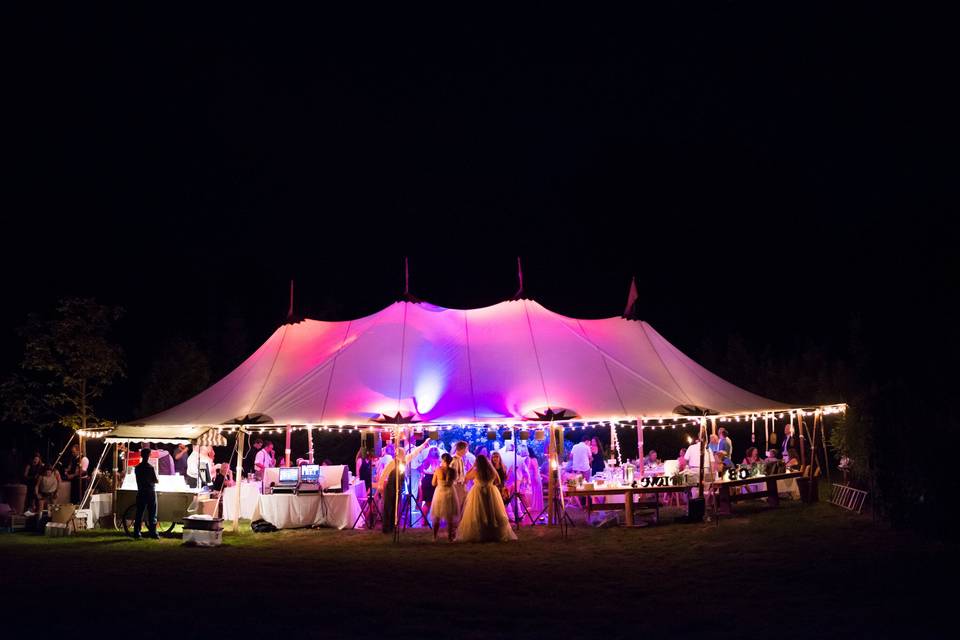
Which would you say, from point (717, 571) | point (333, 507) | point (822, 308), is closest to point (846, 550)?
point (717, 571)

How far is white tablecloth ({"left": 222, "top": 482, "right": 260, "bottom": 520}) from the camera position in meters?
15.0

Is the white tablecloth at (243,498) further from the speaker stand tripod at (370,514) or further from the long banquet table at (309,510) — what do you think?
the speaker stand tripod at (370,514)

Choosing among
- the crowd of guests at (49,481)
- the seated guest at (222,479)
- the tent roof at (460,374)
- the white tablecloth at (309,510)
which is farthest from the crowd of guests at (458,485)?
the crowd of guests at (49,481)

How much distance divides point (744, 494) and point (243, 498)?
8.70 metres

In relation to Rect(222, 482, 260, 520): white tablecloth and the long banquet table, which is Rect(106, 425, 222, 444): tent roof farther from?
the long banquet table

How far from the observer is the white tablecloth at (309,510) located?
45.8 ft

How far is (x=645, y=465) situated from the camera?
16797mm

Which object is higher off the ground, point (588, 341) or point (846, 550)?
point (588, 341)

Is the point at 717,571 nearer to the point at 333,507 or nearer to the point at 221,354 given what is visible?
the point at 333,507

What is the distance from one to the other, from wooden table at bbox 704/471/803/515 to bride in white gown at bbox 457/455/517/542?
374 centimetres

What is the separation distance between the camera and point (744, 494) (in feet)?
50.2

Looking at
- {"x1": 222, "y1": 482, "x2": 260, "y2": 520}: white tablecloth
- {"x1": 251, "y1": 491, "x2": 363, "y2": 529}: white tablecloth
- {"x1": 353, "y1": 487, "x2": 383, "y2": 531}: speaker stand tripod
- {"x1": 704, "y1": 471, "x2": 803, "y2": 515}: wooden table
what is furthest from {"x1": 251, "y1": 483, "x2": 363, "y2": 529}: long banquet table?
{"x1": 704, "y1": 471, "x2": 803, "y2": 515}: wooden table

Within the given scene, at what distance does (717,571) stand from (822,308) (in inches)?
1147

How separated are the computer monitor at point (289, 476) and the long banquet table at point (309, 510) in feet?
0.67
